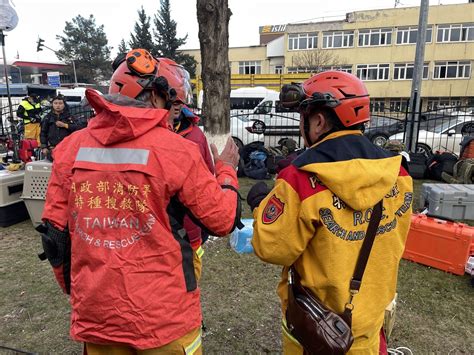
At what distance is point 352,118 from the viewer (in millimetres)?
1659

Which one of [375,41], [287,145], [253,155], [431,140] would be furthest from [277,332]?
[375,41]

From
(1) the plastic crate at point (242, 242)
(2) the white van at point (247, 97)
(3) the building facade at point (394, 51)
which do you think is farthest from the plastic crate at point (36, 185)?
(3) the building facade at point (394, 51)

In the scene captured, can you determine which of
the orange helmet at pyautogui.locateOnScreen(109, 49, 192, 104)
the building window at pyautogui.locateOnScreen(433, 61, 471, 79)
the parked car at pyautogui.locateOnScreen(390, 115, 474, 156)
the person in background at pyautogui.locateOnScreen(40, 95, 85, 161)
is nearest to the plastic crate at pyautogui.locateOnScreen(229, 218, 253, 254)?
the orange helmet at pyautogui.locateOnScreen(109, 49, 192, 104)

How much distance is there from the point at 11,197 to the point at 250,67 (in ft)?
136

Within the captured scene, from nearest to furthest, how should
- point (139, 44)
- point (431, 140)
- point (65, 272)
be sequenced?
point (65, 272), point (431, 140), point (139, 44)

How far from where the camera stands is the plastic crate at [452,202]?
566 centimetres

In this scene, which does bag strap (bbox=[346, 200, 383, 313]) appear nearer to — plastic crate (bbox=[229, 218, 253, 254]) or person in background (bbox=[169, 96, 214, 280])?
person in background (bbox=[169, 96, 214, 280])

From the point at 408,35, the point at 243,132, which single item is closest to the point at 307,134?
the point at 243,132

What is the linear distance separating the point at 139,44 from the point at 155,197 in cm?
5028

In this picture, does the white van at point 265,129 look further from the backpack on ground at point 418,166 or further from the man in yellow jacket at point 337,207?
the man in yellow jacket at point 337,207

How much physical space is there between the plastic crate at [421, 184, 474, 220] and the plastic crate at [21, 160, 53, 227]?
568cm

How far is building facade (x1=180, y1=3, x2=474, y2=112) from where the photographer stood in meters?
34.2

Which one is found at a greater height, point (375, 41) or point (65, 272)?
point (375, 41)

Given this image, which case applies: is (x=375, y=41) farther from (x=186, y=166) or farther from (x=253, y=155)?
(x=186, y=166)
